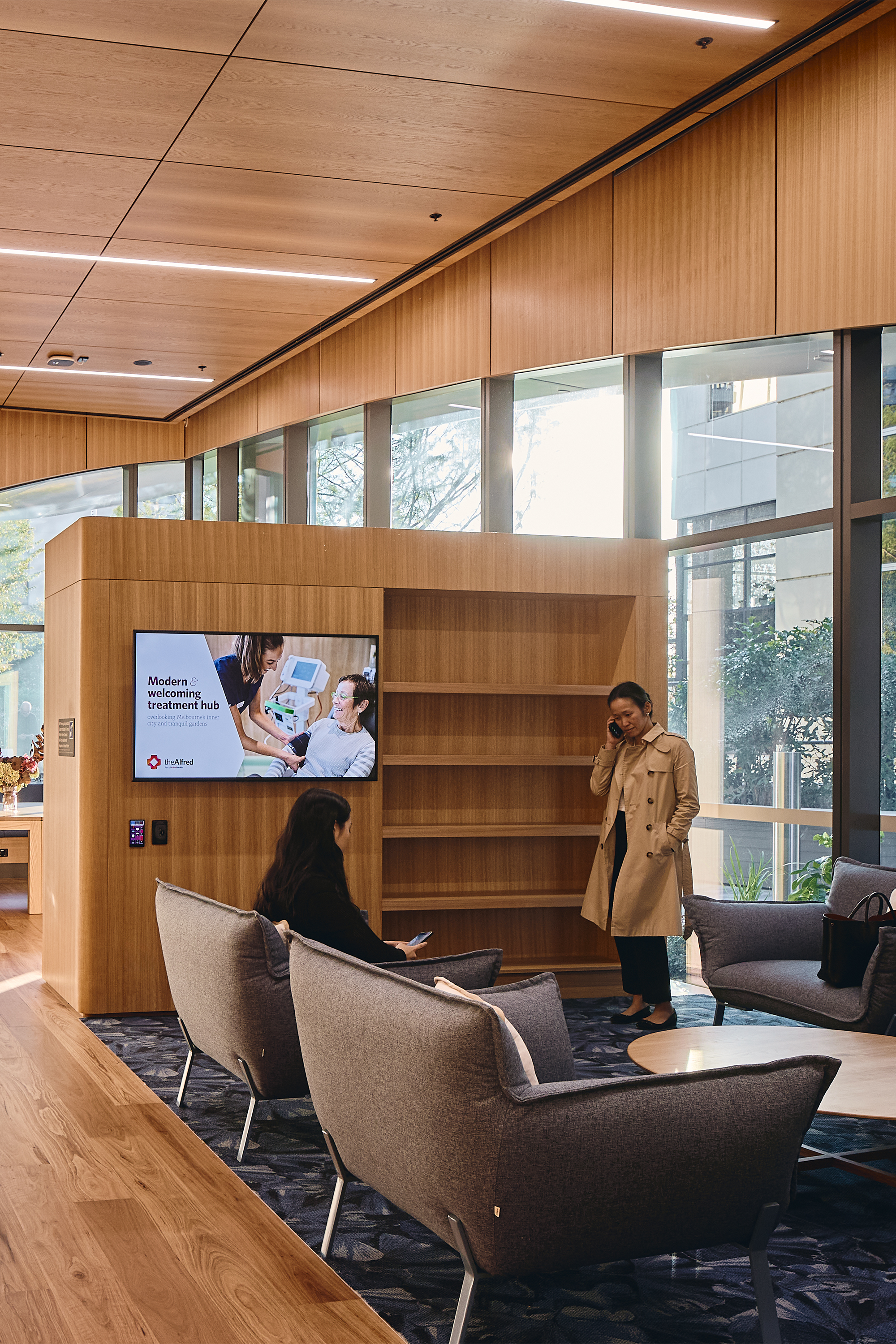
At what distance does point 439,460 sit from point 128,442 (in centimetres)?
428

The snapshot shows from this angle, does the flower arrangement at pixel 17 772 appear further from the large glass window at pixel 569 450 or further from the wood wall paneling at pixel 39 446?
the large glass window at pixel 569 450

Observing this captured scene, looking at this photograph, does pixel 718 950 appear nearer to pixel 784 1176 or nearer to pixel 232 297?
pixel 784 1176

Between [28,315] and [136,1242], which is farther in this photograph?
[28,315]

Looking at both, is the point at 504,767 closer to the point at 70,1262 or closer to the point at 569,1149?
the point at 70,1262

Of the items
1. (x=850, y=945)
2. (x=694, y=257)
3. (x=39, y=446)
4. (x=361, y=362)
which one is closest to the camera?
(x=850, y=945)

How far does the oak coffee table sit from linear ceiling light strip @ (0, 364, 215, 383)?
7442 millimetres

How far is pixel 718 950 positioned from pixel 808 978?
0.56 metres

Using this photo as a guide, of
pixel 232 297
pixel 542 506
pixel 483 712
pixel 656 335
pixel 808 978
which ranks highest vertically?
pixel 232 297

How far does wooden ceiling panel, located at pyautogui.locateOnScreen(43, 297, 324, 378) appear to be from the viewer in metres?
8.41

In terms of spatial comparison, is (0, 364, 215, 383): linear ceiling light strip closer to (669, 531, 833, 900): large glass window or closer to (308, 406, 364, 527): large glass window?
(308, 406, 364, 527): large glass window

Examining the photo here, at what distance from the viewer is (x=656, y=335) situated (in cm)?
696

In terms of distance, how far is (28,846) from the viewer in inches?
397

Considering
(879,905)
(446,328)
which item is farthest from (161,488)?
(879,905)

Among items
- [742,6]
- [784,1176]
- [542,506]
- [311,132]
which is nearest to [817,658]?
[542,506]
